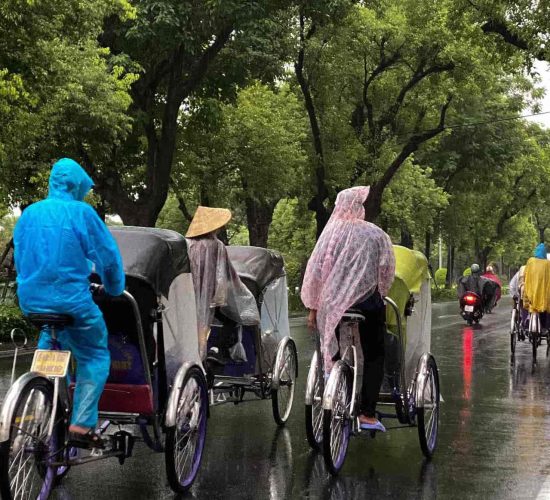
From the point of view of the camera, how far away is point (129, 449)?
5.66 m

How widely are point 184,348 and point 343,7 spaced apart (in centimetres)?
1665

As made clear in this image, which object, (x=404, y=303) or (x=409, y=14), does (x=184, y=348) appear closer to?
(x=404, y=303)

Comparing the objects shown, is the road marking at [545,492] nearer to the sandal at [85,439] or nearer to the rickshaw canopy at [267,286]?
the sandal at [85,439]

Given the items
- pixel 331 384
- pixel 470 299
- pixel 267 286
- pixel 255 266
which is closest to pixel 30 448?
pixel 331 384

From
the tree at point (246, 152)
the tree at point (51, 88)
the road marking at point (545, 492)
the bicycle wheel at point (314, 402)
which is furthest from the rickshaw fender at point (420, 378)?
the tree at point (246, 152)

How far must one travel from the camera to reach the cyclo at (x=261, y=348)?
27.6ft

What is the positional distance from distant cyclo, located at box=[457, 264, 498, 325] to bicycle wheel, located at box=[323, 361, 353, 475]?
18682mm

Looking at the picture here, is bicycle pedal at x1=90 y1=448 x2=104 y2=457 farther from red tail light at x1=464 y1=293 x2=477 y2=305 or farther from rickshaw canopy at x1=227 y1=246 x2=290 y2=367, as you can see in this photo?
red tail light at x1=464 y1=293 x2=477 y2=305

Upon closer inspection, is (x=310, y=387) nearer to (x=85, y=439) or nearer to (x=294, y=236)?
(x=85, y=439)

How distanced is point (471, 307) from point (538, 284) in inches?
430

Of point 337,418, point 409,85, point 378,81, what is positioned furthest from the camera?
point 378,81

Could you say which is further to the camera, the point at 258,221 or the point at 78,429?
the point at 258,221

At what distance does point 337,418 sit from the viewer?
253 inches

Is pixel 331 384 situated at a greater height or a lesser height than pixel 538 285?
lesser
